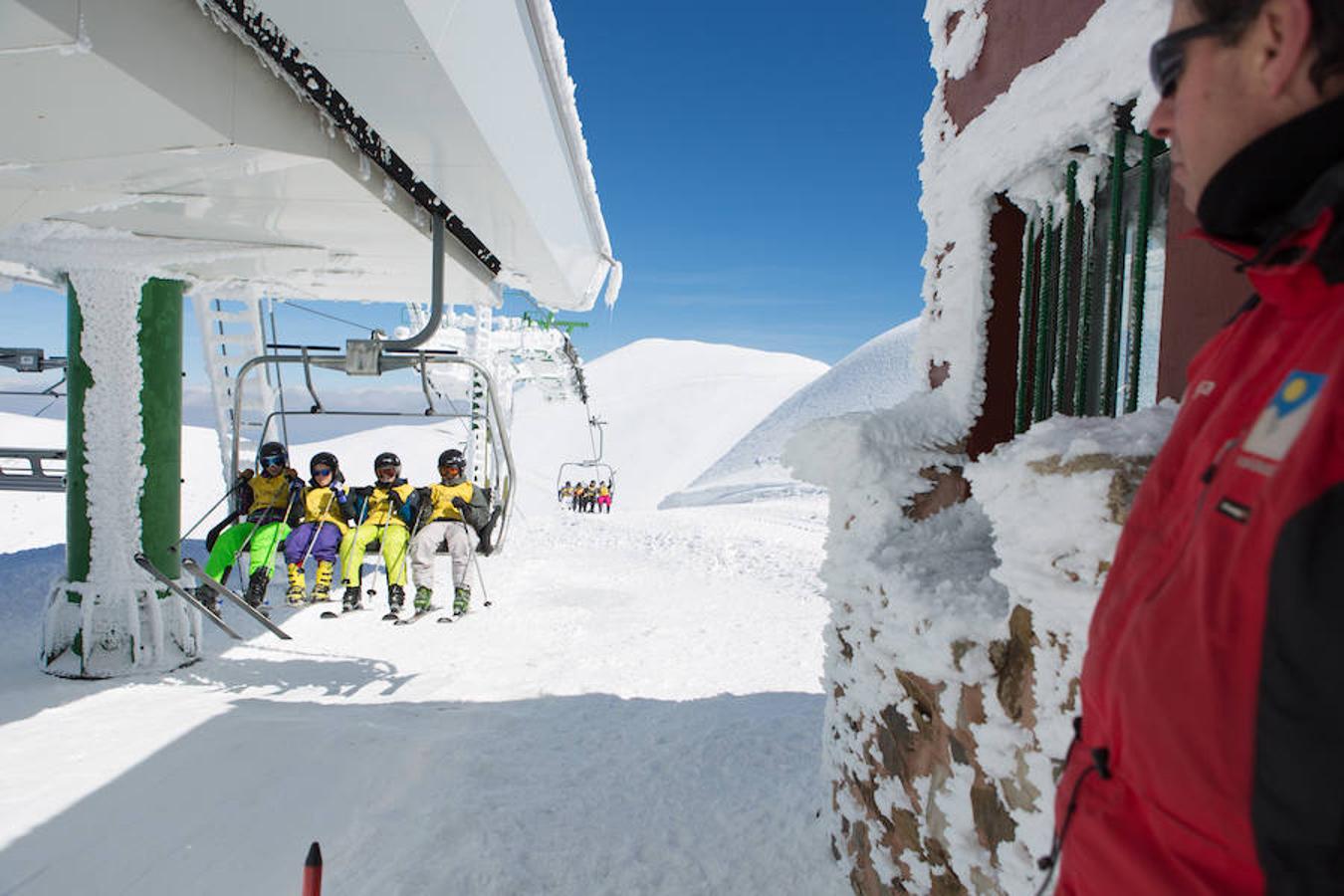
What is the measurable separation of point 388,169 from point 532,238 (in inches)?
27.6

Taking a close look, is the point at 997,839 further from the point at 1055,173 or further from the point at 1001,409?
the point at 1055,173

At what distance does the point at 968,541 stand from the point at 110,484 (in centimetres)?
465

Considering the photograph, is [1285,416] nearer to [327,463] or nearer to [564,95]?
[564,95]

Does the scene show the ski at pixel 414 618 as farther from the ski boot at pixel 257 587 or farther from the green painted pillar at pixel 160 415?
the green painted pillar at pixel 160 415

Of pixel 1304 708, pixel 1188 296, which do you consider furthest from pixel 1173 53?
pixel 1188 296

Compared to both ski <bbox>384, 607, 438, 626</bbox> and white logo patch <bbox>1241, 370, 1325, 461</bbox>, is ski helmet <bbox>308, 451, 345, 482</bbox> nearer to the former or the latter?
ski <bbox>384, 607, 438, 626</bbox>

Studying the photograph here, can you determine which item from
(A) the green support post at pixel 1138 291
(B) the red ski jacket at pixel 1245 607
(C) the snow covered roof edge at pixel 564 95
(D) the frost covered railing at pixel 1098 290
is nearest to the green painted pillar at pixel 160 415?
(C) the snow covered roof edge at pixel 564 95

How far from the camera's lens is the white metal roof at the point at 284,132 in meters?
1.83

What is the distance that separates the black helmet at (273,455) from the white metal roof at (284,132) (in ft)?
5.08

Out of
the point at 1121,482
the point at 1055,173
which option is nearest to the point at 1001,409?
the point at 1055,173

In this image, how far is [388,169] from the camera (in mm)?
2971

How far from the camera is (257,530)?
490 centimetres

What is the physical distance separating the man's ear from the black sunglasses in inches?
1.4

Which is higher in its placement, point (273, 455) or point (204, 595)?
point (273, 455)
